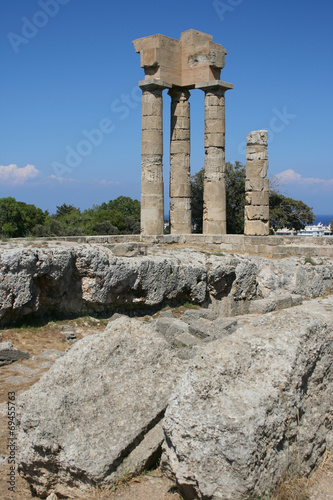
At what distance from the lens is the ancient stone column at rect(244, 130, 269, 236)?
1669 cm

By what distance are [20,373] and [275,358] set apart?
4.62 m

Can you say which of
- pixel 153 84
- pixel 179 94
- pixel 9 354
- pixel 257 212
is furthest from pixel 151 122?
pixel 9 354

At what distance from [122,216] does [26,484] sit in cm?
2761

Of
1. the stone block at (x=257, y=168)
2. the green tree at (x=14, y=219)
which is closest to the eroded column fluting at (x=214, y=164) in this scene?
the stone block at (x=257, y=168)

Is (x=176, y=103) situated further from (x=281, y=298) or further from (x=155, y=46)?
(x=281, y=298)

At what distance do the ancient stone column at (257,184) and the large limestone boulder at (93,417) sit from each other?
12796 millimetres

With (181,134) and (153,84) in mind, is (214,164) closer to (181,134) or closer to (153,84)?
(181,134)

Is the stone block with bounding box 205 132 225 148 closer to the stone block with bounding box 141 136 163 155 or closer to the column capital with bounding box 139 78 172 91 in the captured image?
the stone block with bounding box 141 136 163 155

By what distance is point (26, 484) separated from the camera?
14.3 ft

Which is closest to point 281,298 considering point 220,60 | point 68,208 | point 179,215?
point 179,215

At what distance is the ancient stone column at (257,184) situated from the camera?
1669cm

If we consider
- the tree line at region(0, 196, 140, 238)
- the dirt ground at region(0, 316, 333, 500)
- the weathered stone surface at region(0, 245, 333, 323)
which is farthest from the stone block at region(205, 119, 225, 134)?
the dirt ground at region(0, 316, 333, 500)

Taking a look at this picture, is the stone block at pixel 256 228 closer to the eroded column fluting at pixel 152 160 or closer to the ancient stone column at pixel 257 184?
the ancient stone column at pixel 257 184

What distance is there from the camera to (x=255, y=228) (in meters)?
17.0
